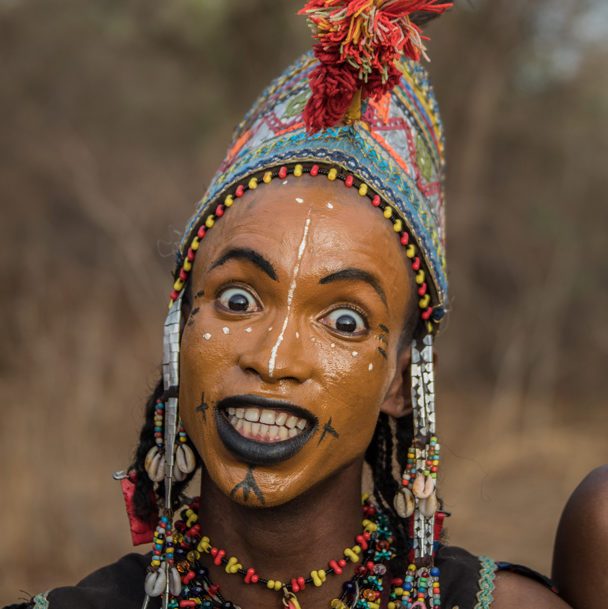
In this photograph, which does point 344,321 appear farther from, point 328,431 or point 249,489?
point 249,489

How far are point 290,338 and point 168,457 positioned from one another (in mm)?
572

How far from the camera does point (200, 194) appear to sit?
11297mm

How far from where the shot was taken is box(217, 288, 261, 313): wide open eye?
8.05 ft

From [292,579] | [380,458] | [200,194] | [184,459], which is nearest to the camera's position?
[292,579]

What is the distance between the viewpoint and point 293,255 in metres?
2.40

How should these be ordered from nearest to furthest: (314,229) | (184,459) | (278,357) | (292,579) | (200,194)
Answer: (278,357)
(314,229)
(292,579)
(184,459)
(200,194)

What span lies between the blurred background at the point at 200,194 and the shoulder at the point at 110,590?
3.78m

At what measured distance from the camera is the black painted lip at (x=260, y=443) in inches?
90.7

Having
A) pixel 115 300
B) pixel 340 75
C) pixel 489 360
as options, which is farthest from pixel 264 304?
pixel 489 360

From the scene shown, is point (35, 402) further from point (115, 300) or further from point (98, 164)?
point (98, 164)

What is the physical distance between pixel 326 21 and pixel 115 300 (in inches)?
318

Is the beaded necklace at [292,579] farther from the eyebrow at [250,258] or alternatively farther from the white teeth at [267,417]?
the eyebrow at [250,258]

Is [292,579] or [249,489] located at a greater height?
[249,489]

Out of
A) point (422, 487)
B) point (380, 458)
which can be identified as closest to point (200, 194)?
point (380, 458)
